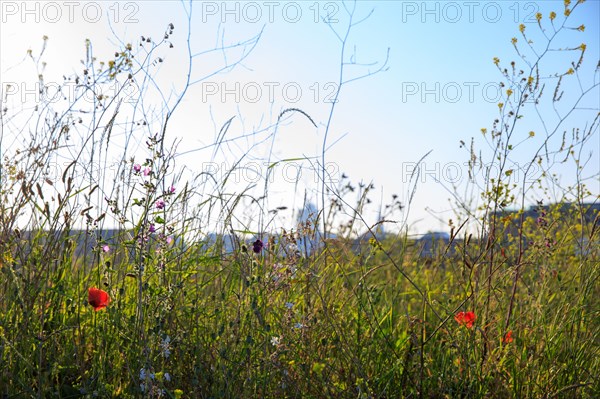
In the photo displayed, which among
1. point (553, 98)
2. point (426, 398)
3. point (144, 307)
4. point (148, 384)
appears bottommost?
point (426, 398)

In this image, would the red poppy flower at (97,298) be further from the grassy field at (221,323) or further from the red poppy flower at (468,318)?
the red poppy flower at (468,318)

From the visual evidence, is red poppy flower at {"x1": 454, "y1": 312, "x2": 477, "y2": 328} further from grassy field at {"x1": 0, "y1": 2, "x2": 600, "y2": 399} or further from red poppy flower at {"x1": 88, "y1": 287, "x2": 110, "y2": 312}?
red poppy flower at {"x1": 88, "y1": 287, "x2": 110, "y2": 312}

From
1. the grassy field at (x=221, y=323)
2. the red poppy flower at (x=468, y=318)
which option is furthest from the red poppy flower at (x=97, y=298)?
the red poppy flower at (x=468, y=318)

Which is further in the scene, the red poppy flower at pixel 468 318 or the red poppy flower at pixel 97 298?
the red poppy flower at pixel 468 318

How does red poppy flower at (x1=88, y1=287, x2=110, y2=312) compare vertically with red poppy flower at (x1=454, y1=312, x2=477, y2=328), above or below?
above

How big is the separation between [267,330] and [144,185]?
57cm

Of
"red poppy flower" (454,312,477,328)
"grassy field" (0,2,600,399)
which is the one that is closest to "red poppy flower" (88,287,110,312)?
"grassy field" (0,2,600,399)

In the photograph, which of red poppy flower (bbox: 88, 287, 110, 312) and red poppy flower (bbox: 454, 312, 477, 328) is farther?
red poppy flower (bbox: 454, 312, 477, 328)

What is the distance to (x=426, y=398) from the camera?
234cm

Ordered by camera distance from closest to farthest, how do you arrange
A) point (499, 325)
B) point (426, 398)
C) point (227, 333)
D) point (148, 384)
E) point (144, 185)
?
point (148, 384) < point (144, 185) < point (227, 333) < point (426, 398) < point (499, 325)

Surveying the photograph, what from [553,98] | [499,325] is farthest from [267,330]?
[553,98]

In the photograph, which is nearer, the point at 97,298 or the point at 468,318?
the point at 97,298

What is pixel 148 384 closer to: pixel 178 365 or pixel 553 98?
pixel 178 365

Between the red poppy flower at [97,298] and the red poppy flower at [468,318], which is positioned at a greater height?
the red poppy flower at [97,298]
